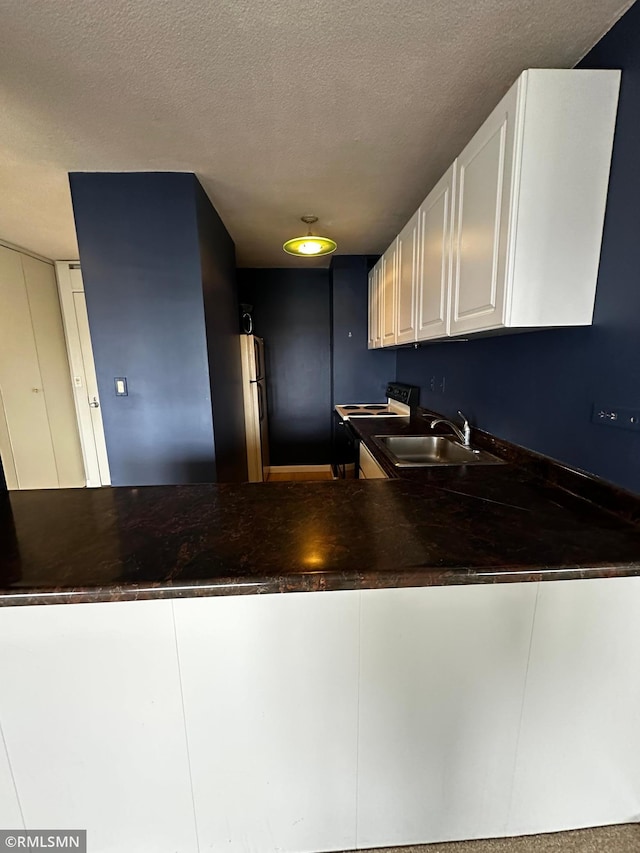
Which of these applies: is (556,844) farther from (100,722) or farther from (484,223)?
(484,223)

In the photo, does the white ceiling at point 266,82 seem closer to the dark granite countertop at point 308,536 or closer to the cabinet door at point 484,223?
the cabinet door at point 484,223

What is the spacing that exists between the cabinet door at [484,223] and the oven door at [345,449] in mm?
1294

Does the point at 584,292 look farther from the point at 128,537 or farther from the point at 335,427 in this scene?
the point at 335,427

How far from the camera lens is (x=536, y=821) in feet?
3.42

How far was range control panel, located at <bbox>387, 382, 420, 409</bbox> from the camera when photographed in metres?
3.09

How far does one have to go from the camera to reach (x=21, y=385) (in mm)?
3346

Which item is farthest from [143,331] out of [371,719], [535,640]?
[535,640]

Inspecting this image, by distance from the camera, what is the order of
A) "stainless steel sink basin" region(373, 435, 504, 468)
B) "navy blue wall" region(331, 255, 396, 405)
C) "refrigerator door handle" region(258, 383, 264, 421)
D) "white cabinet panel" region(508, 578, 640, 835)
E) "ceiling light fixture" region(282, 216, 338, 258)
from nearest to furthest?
1. "white cabinet panel" region(508, 578, 640, 835)
2. "stainless steel sink basin" region(373, 435, 504, 468)
3. "ceiling light fixture" region(282, 216, 338, 258)
4. "refrigerator door handle" region(258, 383, 264, 421)
5. "navy blue wall" region(331, 255, 396, 405)

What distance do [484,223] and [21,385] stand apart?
13.2ft

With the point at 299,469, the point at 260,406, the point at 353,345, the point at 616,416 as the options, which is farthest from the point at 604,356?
the point at 299,469

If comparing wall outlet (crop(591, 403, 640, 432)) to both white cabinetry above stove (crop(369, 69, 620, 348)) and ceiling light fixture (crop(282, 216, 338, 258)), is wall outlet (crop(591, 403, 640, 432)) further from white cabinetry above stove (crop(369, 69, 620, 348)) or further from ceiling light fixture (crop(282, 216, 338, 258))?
ceiling light fixture (crop(282, 216, 338, 258))

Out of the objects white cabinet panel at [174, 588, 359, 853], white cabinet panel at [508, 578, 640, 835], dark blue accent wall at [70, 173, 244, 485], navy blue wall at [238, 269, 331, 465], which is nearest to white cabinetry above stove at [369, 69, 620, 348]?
white cabinet panel at [508, 578, 640, 835]

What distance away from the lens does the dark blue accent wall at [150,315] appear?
6.61 ft

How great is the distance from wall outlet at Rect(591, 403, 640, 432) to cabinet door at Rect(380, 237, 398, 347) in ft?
5.45
